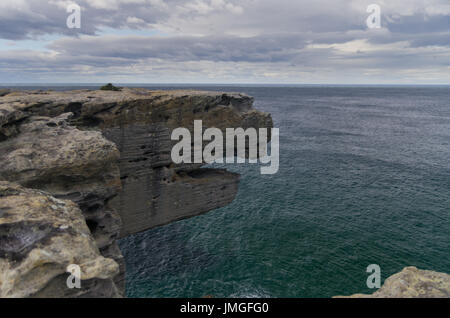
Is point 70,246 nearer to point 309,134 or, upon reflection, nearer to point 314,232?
point 314,232

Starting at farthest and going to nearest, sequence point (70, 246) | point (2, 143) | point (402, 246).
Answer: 1. point (402, 246)
2. point (2, 143)
3. point (70, 246)

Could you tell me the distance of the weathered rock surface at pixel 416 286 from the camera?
31.1 feet

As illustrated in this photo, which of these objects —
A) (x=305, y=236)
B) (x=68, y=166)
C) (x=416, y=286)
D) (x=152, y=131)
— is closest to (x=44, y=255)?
(x=68, y=166)

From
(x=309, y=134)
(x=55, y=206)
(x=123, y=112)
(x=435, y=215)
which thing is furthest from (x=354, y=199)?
(x=309, y=134)

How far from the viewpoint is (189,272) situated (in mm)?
26859

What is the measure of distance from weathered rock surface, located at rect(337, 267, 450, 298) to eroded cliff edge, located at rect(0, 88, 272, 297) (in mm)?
9053

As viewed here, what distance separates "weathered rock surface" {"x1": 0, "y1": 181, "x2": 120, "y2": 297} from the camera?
833cm

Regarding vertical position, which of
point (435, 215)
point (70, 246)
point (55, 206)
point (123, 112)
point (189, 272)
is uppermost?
point (123, 112)

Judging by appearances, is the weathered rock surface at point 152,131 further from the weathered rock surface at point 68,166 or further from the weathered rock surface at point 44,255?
the weathered rock surface at point 44,255

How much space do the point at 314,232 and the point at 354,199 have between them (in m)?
11.3

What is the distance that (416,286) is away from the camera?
987 cm

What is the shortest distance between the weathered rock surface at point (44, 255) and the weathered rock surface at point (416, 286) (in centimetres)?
822

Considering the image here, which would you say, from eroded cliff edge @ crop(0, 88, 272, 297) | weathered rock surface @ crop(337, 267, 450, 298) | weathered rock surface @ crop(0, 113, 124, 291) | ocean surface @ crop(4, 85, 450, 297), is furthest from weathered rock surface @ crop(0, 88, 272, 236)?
weathered rock surface @ crop(337, 267, 450, 298)

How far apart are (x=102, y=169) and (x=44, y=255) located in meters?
10.9
